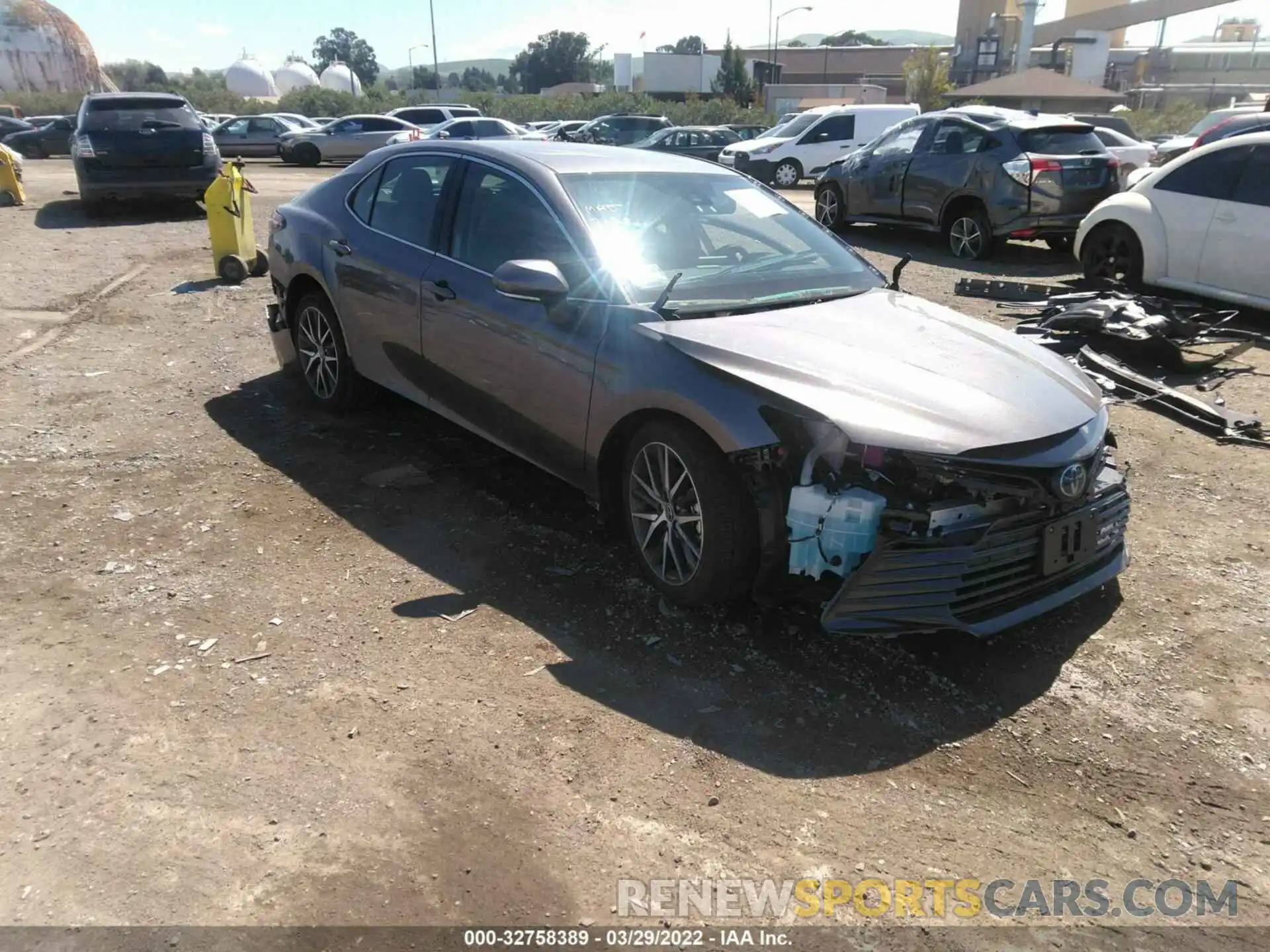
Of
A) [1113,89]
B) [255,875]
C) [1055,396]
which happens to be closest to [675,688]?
[255,875]

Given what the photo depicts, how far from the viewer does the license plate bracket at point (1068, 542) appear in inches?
131

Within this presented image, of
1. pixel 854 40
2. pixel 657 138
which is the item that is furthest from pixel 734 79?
pixel 854 40

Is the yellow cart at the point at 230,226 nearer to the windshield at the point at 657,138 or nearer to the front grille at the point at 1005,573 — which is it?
the front grille at the point at 1005,573

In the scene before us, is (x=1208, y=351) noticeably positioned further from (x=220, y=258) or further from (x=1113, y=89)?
(x=1113, y=89)

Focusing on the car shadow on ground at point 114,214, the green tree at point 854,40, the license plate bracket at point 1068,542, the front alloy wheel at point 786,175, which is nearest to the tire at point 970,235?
the license plate bracket at point 1068,542

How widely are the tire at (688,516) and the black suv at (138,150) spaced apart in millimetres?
12137

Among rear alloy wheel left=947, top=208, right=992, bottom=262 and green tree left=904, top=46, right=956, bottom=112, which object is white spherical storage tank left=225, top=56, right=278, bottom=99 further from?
rear alloy wheel left=947, top=208, right=992, bottom=262

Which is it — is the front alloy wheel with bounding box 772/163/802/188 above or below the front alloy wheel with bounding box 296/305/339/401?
above

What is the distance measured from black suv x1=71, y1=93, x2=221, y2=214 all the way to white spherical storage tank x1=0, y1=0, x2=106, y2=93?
234ft

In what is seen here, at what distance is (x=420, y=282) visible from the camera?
4.73m

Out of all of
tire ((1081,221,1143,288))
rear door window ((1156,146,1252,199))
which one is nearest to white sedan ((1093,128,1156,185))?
tire ((1081,221,1143,288))

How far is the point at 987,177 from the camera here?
1110 centimetres

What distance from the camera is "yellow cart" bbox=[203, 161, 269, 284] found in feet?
31.8

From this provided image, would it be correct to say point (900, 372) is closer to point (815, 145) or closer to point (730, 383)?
point (730, 383)
